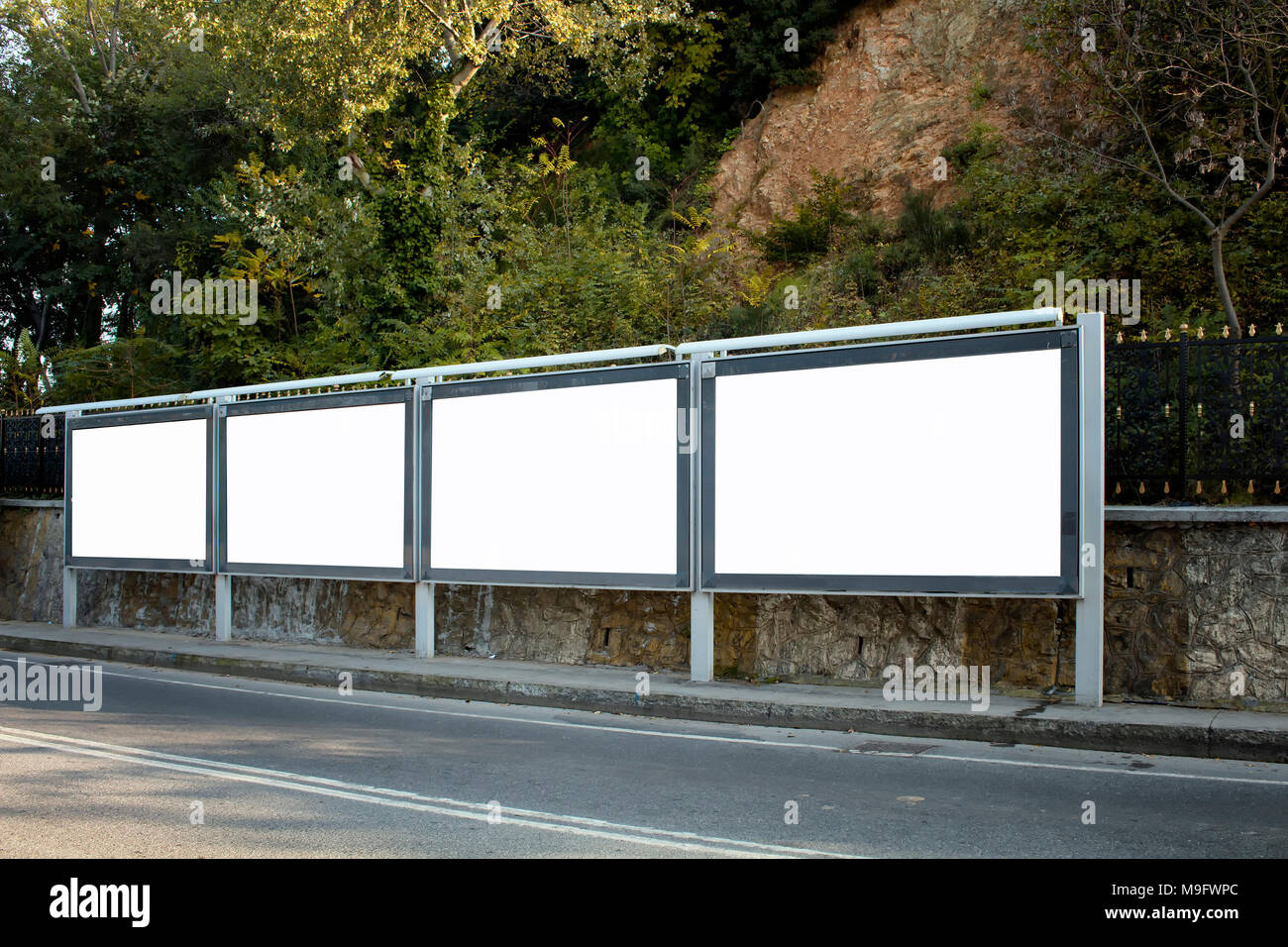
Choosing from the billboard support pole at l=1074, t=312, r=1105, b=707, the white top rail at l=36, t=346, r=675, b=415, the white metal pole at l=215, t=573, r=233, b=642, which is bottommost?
the white metal pole at l=215, t=573, r=233, b=642

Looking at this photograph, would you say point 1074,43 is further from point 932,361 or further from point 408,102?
point 408,102

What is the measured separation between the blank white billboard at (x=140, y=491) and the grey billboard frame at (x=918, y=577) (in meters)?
7.78

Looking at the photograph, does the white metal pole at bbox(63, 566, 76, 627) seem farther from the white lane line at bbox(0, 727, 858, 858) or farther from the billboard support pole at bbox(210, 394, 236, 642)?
the white lane line at bbox(0, 727, 858, 858)

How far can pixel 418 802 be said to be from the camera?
21.0 feet

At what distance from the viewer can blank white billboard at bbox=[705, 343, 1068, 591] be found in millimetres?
8711

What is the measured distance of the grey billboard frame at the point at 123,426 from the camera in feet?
47.2

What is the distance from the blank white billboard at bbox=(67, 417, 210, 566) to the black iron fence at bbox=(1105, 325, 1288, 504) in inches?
448

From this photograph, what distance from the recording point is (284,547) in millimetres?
13445

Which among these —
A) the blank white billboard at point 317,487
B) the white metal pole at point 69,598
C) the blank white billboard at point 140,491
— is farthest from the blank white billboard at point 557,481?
the white metal pole at point 69,598

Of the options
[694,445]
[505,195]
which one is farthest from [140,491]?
[505,195]

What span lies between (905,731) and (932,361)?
3.12 metres

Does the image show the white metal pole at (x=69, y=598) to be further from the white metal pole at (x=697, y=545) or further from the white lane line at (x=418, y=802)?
the white metal pole at (x=697, y=545)

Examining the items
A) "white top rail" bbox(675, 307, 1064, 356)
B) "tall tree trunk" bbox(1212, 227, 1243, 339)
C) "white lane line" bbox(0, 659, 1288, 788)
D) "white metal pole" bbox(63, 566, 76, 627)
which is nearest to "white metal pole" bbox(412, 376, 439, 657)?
"white lane line" bbox(0, 659, 1288, 788)

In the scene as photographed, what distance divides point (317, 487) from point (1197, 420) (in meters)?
9.75
